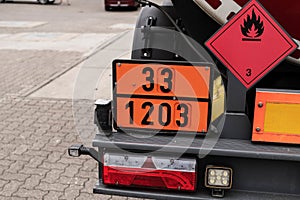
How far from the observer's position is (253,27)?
1756 millimetres

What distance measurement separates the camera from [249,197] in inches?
74.0

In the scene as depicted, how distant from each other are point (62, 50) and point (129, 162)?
8.29 meters

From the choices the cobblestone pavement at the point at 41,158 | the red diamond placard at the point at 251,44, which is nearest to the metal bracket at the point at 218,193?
the red diamond placard at the point at 251,44

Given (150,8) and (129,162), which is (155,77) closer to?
(129,162)

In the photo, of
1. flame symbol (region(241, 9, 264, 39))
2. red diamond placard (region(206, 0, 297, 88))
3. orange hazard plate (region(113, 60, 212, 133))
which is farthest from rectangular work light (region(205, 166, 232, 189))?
flame symbol (region(241, 9, 264, 39))

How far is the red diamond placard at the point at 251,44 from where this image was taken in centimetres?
174

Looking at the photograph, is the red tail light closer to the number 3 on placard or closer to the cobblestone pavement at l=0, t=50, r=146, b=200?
the number 3 on placard

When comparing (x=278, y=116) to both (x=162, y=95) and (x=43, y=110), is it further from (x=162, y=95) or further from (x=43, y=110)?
(x=43, y=110)

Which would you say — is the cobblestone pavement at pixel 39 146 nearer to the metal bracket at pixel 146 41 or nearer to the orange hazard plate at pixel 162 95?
the metal bracket at pixel 146 41

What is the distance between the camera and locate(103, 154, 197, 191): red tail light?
6.14 ft

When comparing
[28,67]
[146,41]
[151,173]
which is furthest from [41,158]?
[28,67]

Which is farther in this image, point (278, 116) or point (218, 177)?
point (218, 177)

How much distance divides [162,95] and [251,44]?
17.1 inches

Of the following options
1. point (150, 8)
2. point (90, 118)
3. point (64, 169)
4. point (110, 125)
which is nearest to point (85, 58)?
point (90, 118)
